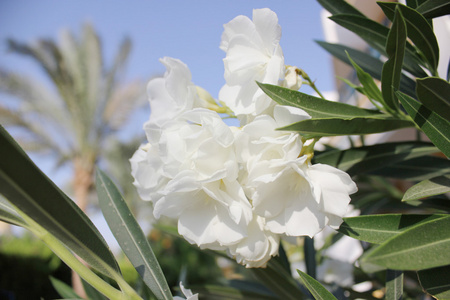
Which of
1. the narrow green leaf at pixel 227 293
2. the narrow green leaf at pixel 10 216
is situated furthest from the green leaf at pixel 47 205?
the narrow green leaf at pixel 227 293

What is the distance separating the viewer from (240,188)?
489mm

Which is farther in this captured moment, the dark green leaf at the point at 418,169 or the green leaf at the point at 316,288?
the dark green leaf at the point at 418,169

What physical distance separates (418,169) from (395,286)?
0.26 metres

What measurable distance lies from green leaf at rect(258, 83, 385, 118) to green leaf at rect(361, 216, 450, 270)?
0.19 metres

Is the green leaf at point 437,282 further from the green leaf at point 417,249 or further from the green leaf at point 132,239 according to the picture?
the green leaf at point 132,239

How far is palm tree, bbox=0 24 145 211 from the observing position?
6.48 metres

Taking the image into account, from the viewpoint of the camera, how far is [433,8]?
0.62 meters

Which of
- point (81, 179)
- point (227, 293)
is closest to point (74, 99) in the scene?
point (81, 179)

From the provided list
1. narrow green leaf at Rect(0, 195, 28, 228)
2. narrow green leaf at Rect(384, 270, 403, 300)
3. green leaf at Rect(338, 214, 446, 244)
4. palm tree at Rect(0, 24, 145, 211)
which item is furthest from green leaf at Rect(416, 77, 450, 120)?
palm tree at Rect(0, 24, 145, 211)

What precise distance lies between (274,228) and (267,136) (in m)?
0.11

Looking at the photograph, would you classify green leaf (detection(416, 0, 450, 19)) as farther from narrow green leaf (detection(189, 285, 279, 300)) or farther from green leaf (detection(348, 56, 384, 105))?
narrow green leaf (detection(189, 285, 279, 300))

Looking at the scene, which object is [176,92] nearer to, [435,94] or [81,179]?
[435,94]

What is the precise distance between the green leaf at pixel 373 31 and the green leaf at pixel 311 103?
199 mm

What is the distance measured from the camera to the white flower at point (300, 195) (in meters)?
0.45
